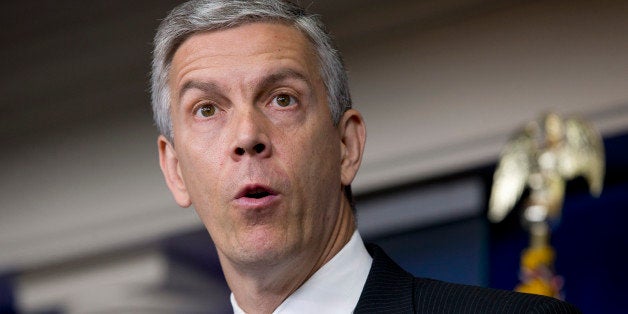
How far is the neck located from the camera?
1949 mm

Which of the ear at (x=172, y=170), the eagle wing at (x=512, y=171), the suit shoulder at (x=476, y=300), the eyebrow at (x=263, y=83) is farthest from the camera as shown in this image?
the eagle wing at (x=512, y=171)

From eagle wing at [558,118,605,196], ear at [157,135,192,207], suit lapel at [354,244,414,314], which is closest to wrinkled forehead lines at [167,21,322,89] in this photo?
ear at [157,135,192,207]

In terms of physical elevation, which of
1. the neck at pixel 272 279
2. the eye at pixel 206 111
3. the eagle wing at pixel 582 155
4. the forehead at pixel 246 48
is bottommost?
the eagle wing at pixel 582 155

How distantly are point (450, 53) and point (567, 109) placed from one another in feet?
1.82

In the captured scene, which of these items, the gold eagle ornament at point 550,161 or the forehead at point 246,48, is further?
the gold eagle ornament at point 550,161

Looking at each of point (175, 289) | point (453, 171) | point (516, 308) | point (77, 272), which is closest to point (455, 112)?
point (453, 171)

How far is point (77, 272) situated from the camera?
6176 millimetres

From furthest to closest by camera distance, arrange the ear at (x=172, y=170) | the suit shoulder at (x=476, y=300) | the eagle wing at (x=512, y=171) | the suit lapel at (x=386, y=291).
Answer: the eagle wing at (x=512, y=171) < the ear at (x=172, y=170) < the suit lapel at (x=386, y=291) < the suit shoulder at (x=476, y=300)

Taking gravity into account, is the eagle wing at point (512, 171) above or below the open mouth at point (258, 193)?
below

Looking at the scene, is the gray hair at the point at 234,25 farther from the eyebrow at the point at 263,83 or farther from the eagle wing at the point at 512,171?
the eagle wing at the point at 512,171

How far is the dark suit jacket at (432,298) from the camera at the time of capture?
1.82 meters

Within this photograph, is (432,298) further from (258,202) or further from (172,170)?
(172,170)

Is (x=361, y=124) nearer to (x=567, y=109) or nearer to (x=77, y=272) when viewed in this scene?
(x=567, y=109)

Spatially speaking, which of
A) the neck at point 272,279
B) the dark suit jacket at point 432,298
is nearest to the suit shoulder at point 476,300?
the dark suit jacket at point 432,298
